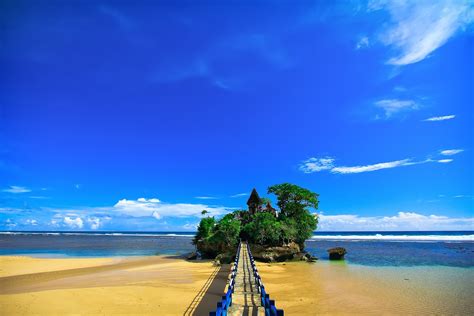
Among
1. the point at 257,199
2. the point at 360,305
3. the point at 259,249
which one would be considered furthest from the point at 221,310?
the point at 257,199

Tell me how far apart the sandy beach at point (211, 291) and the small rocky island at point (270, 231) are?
638 cm

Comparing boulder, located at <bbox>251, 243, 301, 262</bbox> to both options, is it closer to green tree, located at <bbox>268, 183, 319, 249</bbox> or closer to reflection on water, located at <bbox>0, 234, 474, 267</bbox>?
green tree, located at <bbox>268, 183, 319, 249</bbox>

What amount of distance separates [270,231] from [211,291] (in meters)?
17.5

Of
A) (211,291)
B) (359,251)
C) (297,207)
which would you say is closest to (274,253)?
(297,207)

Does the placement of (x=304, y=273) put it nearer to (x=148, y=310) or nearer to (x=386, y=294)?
(x=386, y=294)

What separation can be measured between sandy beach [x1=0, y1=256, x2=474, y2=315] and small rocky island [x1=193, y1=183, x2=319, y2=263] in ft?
20.9

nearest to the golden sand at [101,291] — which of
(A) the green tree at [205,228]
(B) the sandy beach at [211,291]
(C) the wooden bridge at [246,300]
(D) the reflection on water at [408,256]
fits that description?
(B) the sandy beach at [211,291]

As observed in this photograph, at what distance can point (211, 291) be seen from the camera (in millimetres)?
19281

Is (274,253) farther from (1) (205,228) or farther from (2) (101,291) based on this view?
(2) (101,291)

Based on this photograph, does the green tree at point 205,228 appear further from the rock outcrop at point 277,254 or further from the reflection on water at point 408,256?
the reflection on water at point 408,256

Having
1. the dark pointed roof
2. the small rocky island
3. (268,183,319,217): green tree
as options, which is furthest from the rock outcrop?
the dark pointed roof

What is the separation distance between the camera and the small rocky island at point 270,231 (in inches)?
1421

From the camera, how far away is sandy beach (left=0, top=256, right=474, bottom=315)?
15.5 metres

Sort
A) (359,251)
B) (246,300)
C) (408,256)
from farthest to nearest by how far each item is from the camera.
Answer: (359,251) < (408,256) < (246,300)
